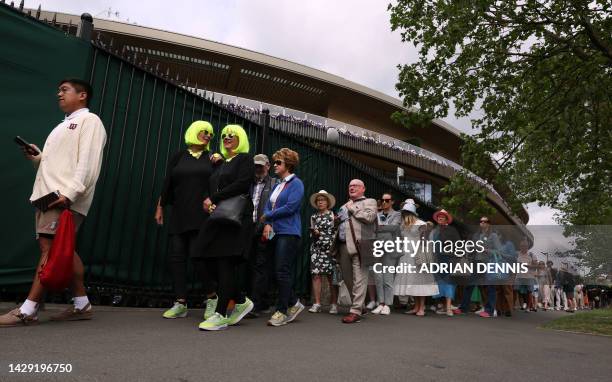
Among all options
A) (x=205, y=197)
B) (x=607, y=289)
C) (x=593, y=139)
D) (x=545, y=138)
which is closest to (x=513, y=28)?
(x=545, y=138)

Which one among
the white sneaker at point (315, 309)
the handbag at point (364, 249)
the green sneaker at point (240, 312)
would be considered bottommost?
the white sneaker at point (315, 309)

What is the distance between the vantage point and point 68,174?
3.49 m

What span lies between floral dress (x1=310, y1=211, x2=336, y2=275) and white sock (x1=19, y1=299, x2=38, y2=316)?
12.5 feet

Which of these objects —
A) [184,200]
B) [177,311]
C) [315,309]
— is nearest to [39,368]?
[177,311]

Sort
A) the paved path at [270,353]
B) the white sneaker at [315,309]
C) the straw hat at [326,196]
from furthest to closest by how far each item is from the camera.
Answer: the straw hat at [326,196] < the white sneaker at [315,309] < the paved path at [270,353]

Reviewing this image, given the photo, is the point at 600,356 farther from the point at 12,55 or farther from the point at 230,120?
the point at 12,55

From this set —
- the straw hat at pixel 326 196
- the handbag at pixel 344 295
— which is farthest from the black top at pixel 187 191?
the handbag at pixel 344 295

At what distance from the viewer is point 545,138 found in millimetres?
9578

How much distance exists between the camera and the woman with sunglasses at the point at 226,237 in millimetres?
3916

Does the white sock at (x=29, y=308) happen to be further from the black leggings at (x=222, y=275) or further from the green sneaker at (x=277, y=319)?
the green sneaker at (x=277, y=319)

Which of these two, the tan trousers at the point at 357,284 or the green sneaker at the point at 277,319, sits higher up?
the tan trousers at the point at 357,284

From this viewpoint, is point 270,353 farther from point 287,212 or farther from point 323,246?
point 323,246

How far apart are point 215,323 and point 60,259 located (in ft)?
4.30

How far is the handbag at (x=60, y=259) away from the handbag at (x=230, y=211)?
113 cm
